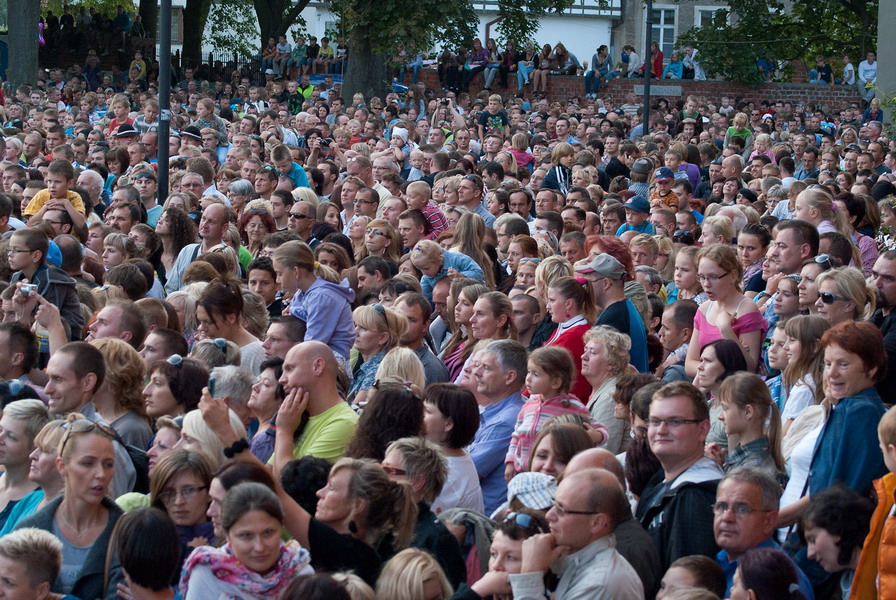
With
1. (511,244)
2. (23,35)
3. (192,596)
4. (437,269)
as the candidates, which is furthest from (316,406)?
(23,35)

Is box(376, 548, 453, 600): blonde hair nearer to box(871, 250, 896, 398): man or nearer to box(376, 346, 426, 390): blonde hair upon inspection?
box(376, 346, 426, 390): blonde hair

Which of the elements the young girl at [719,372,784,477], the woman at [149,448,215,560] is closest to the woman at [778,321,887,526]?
the young girl at [719,372,784,477]

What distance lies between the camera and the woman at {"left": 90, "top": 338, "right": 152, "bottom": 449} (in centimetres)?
654

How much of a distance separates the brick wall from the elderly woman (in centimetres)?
2657

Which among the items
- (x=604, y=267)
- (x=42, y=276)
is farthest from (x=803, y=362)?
(x=42, y=276)

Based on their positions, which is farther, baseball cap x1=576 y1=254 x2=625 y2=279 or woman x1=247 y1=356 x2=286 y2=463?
baseball cap x1=576 y1=254 x2=625 y2=279

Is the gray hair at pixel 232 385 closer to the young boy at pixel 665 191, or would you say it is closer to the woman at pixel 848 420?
the woman at pixel 848 420

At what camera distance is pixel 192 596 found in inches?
177

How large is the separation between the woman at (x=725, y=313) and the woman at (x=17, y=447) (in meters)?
3.58

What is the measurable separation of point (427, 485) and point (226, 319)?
9.63 feet

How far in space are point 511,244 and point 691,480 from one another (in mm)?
4874

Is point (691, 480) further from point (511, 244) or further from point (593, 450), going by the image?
point (511, 244)

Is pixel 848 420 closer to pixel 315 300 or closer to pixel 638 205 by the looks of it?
pixel 315 300

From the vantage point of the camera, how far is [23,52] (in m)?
27.4
